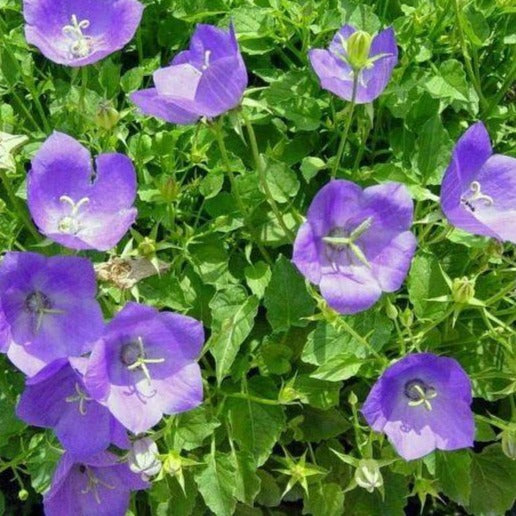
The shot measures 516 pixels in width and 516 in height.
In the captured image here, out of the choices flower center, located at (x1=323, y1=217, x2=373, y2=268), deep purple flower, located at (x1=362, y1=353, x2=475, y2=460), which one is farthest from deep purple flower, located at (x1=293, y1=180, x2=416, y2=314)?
deep purple flower, located at (x1=362, y1=353, x2=475, y2=460)

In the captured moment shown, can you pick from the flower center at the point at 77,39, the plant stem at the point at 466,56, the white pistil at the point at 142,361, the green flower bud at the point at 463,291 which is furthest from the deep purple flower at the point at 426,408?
the flower center at the point at 77,39

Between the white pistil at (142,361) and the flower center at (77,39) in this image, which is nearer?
the white pistil at (142,361)

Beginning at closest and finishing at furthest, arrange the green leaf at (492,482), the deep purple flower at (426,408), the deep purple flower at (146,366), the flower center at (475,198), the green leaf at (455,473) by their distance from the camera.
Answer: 1. the deep purple flower at (146,366)
2. the deep purple flower at (426,408)
3. the flower center at (475,198)
4. the green leaf at (455,473)
5. the green leaf at (492,482)

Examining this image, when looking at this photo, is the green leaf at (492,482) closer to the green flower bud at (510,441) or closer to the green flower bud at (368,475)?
the green flower bud at (510,441)

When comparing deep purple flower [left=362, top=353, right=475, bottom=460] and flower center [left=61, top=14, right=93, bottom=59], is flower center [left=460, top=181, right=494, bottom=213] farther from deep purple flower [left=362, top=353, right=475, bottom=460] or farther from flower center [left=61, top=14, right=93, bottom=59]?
flower center [left=61, top=14, right=93, bottom=59]

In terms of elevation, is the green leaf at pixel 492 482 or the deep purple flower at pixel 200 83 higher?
the deep purple flower at pixel 200 83

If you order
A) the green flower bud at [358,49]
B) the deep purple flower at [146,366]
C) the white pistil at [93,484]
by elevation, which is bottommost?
the white pistil at [93,484]

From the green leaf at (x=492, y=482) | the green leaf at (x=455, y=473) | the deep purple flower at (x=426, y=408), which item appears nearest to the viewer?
the deep purple flower at (x=426, y=408)

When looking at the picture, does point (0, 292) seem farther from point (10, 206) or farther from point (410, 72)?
point (410, 72)
